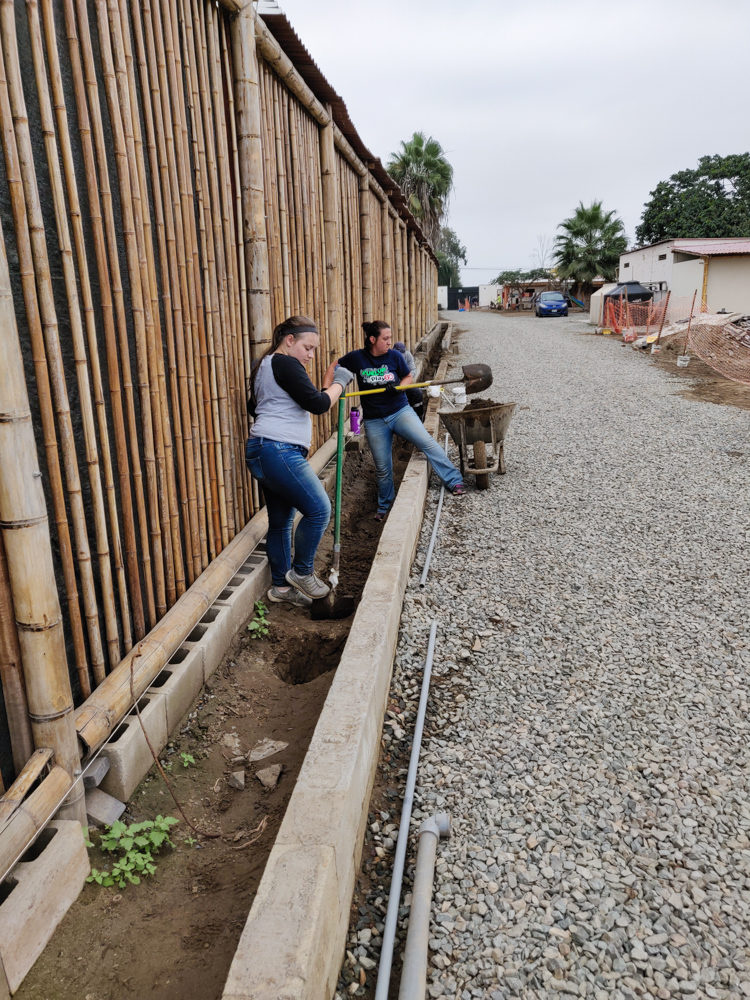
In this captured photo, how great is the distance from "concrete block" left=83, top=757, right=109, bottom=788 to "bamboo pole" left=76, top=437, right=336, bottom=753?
6cm

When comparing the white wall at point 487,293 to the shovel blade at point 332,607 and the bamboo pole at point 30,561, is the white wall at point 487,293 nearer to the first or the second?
the shovel blade at point 332,607

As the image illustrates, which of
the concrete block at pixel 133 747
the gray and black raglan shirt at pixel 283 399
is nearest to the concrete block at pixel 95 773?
the concrete block at pixel 133 747

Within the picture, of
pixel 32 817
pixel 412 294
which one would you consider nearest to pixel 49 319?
pixel 32 817

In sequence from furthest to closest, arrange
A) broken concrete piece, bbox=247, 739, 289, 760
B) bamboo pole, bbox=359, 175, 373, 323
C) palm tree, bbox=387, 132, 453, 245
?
palm tree, bbox=387, 132, 453, 245 → bamboo pole, bbox=359, 175, 373, 323 → broken concrete piece, bbox=247, 739, 289, 760

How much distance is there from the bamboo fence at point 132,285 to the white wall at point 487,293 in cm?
6202

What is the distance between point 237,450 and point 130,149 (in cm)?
174

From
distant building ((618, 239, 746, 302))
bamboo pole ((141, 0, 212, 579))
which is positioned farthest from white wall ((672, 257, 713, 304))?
bamboo pole ((141, 0, 212, 579))

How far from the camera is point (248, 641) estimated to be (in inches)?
159

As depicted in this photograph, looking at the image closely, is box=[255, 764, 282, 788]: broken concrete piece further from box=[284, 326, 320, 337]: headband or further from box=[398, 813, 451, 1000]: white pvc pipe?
box=[284, 326, 320, 337]: headband

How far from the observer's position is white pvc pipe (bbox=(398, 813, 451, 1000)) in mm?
2061

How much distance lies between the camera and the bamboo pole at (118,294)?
2.66 meters

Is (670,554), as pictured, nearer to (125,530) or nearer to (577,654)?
(577,654)

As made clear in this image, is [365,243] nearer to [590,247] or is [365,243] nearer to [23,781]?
[23,781]

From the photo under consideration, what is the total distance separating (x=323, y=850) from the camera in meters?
2.17
